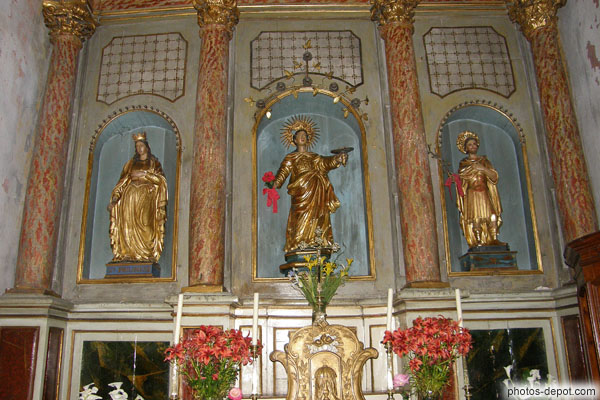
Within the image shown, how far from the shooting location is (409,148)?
7.23 m

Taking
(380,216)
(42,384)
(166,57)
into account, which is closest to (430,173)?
(380,216)

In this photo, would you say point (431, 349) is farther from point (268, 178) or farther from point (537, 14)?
point (537, 14)

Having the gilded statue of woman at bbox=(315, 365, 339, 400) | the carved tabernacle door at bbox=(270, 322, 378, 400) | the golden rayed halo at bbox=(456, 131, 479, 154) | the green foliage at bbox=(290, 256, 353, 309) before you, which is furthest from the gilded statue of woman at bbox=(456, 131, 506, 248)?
the gilded statue of woman at bbox=(315, 365, 339, 400)

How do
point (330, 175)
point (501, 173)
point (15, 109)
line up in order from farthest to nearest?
point (330, 175) → point (501, 173) → point (15, 109)

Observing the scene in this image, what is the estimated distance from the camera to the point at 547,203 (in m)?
7.46

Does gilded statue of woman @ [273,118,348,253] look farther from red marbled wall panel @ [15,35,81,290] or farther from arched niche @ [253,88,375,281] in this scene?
red marbled wall panel @ [15,35,81,290]

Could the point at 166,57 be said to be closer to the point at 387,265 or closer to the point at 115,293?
the point at 115,293

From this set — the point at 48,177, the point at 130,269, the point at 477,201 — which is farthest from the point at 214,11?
the point at 477,201

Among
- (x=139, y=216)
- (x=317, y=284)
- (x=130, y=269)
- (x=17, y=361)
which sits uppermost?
(x=139, y=216)

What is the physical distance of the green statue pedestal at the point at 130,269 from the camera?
719cm

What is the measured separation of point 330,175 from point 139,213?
9.50 ft

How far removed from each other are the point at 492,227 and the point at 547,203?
2.65 ft

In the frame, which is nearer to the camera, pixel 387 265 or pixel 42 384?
pixel 42 384

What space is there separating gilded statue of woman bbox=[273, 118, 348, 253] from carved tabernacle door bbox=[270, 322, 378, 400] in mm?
2529
